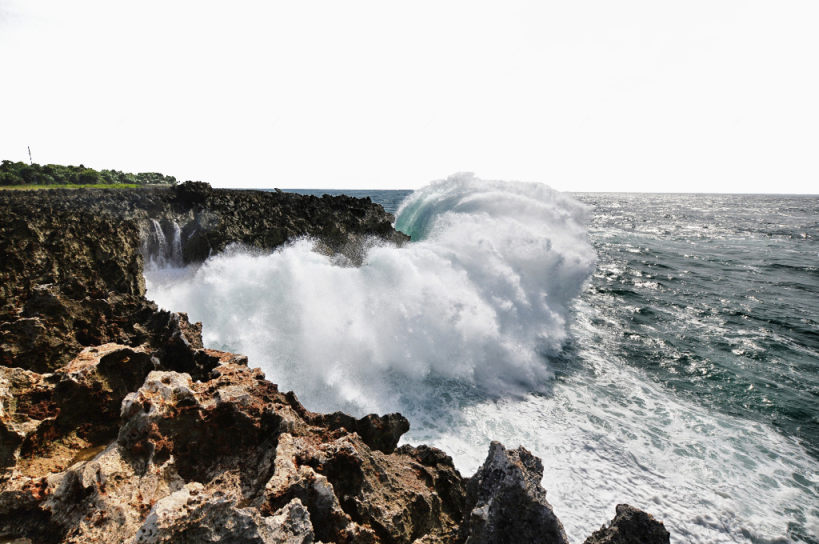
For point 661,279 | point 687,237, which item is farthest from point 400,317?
point 687,237

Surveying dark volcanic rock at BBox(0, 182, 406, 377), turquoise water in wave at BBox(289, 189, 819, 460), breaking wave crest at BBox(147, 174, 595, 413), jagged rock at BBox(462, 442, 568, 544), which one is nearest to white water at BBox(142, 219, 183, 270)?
dark volcanic rock at BBox(0, 182, 406, 377)

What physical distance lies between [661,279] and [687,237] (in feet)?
71.1

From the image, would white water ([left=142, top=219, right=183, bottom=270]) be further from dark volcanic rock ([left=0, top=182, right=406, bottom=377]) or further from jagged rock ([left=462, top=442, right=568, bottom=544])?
jagged rock ([left=462, top=442, right=568, bottom=544])

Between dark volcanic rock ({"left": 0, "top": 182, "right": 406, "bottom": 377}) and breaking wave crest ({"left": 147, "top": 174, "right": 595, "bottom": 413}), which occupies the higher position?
dark volcanic rock ({"left": 0, "top": 182, "right": 406, "bottom": 377})

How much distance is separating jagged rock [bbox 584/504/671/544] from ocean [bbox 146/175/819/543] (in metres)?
2.81

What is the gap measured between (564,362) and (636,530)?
8167 mm

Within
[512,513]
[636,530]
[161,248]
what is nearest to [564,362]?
[636,530]

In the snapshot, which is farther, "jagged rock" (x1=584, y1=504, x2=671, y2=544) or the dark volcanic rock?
the dark volcanic rock

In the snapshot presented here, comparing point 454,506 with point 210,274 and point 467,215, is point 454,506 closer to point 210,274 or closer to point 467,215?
point 210,274

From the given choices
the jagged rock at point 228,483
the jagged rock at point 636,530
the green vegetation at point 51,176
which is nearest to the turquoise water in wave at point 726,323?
the jagged rock at point 636,530

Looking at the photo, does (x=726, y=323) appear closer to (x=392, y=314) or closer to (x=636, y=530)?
(x=392, y=314)

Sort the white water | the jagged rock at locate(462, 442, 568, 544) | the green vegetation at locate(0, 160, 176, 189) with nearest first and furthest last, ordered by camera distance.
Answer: the jagged rock at locate(462, 442, 568, 544)
the white water
the green vegetation at locate(0, 160, 176, 189)

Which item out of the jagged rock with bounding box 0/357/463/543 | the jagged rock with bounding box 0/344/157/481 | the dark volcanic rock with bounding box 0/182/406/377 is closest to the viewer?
the jagged rock with bounding box 0/357/463/543

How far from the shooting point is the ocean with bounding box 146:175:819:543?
6.32m
